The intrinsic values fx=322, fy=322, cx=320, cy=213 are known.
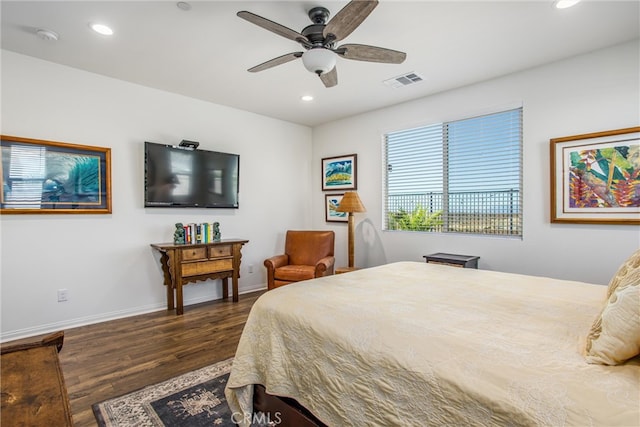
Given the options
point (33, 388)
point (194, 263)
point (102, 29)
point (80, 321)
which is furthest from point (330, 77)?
point (80, 321)

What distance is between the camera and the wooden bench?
32.5 inches

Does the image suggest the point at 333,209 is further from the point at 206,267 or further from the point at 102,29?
the point at 102,29

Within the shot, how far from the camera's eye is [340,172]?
508 centimetres

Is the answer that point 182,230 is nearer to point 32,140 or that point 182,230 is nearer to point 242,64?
point 32,140

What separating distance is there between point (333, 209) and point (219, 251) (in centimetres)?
199

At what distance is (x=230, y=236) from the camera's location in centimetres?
455

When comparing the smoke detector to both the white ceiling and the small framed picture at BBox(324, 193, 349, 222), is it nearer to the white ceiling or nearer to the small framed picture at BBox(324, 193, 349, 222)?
the white ceiling

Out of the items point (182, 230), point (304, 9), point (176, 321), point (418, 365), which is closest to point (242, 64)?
point (304, 9)

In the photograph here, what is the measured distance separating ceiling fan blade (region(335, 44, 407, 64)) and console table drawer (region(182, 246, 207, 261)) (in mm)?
2625

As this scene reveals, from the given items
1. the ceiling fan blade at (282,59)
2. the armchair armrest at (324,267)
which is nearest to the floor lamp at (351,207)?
the armchair armrest at (324,267)

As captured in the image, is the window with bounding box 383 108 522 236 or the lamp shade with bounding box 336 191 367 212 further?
the lamp shade with bounding box 336 191 367 212

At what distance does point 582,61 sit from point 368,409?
142 inches

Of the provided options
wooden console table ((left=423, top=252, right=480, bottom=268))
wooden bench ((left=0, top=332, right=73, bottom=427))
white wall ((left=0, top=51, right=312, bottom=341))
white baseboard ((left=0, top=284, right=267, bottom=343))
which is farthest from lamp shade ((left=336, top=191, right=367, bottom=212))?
wooden bench ((left=0, top=332, right=73, bottom=427))

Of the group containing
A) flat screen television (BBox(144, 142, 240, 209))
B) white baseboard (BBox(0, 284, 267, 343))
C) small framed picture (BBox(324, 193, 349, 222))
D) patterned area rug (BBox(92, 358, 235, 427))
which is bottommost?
patterned area rug (BBox(92, 358, 235, 427))
